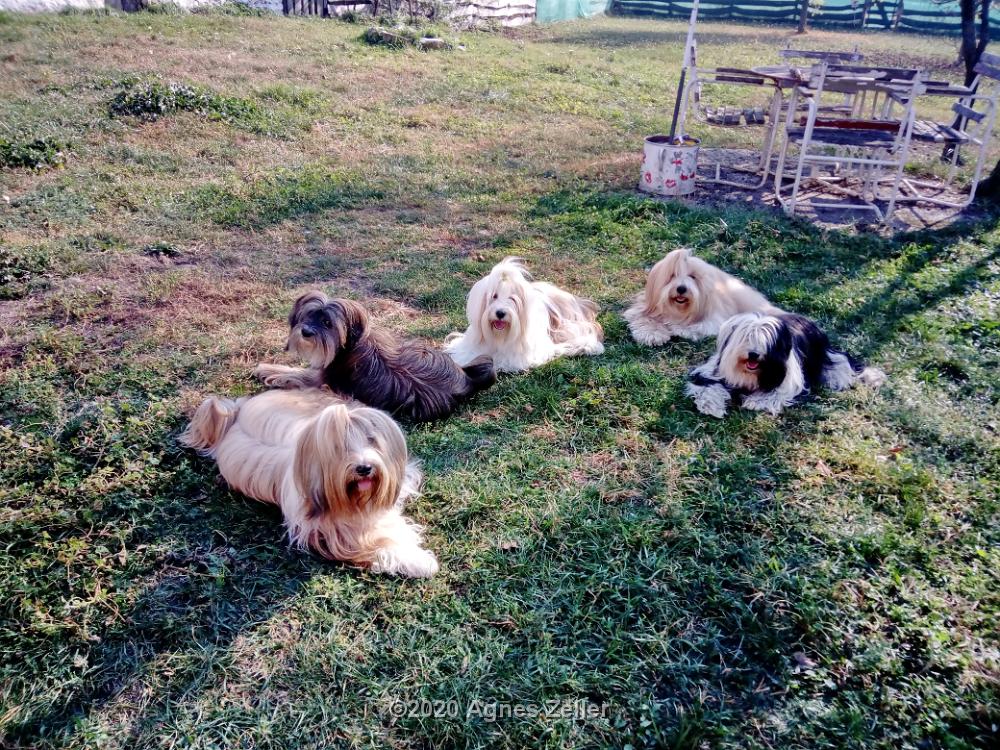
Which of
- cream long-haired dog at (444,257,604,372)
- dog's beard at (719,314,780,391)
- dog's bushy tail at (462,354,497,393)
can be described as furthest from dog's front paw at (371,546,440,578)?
dog's beard at (719,314,780,391)

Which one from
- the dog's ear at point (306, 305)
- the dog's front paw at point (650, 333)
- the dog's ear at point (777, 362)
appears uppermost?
the dog's ear at point (306, 305)

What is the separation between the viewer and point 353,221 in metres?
7.93

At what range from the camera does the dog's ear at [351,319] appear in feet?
14.9

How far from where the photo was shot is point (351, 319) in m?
4.59

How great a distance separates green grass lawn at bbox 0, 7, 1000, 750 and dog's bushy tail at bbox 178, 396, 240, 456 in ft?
0.48

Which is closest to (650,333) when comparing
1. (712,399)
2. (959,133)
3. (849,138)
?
(712,399)

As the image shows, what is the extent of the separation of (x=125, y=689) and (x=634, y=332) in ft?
14.5

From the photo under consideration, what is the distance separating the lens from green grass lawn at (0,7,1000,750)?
295 cm

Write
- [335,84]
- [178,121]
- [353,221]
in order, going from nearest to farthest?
1. [353,221]
2. [178,121]
3. [335,84]

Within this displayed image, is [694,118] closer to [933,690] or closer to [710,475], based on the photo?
[710,475]

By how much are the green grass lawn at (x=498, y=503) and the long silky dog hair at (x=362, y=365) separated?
319 mm

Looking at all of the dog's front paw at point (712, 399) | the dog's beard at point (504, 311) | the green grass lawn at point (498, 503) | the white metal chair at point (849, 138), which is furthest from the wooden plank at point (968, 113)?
the dog's beard at point (504, 311)

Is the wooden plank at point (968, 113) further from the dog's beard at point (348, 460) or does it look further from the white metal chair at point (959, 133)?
the dog's beard at point (348, 460)

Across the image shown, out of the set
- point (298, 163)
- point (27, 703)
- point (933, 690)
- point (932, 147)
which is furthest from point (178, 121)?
point (932, 147)
